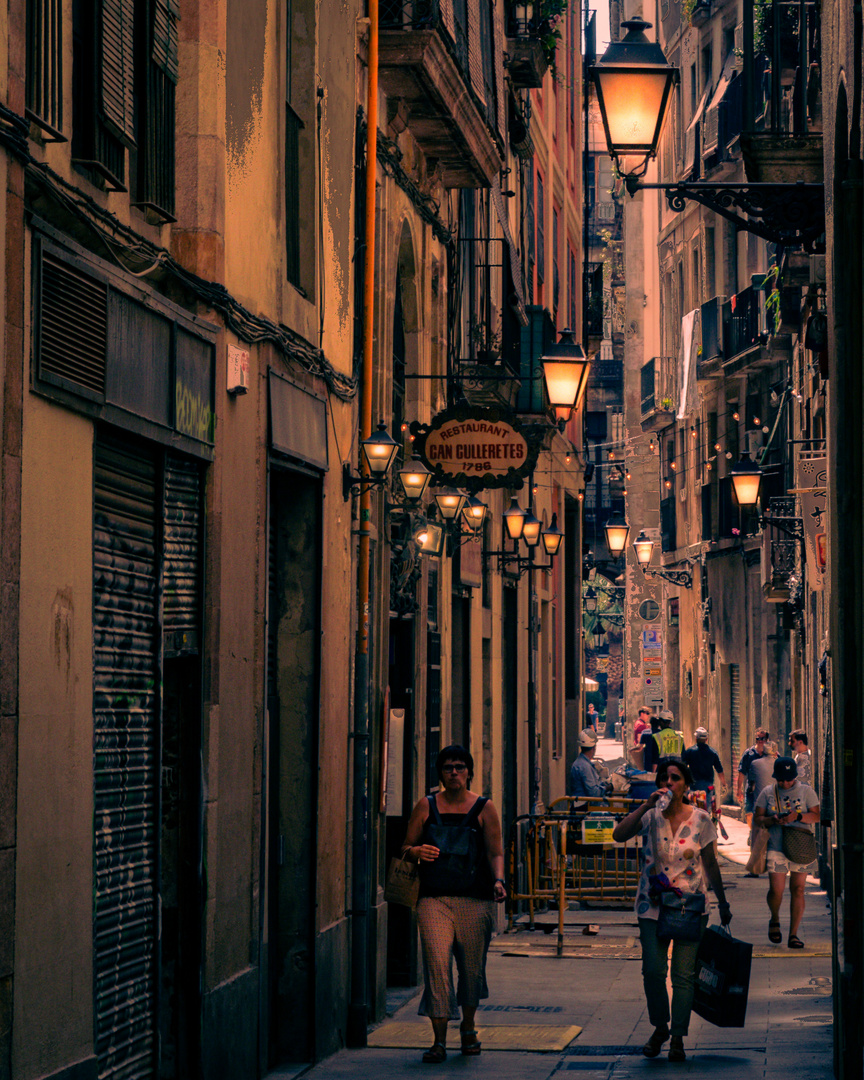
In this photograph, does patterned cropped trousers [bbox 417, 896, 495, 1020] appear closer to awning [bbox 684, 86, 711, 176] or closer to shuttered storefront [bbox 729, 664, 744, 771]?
shuttered storefront [bbox 729, 664, 744, 771]

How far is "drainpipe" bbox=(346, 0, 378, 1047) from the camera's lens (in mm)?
11867

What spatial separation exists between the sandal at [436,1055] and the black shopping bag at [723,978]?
1.54 metres

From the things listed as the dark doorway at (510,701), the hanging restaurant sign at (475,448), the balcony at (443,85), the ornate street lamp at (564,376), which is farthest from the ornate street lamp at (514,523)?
the hanging restaurant sign at (475,448)

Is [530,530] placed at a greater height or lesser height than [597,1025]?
greater

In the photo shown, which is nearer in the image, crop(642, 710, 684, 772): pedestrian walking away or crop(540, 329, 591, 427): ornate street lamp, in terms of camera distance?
crop(540, 329, 591, 427): ornate street lamp

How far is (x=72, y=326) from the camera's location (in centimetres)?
661

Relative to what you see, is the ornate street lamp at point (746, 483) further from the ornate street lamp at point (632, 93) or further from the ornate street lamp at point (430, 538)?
the ornate street lamp at point (632, 93)

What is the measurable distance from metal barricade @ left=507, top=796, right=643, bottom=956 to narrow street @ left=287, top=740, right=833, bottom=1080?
0.55 metres

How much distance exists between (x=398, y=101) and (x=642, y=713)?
80.3 feet

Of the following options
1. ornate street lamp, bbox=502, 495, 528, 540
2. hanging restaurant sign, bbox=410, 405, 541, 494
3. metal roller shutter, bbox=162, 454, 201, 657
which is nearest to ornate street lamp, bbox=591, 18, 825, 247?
metal roller shutter, bbox=162, 454, 201, 657

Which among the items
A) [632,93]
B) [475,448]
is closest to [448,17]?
[475,448]

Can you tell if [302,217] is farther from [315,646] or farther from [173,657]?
[173,657]

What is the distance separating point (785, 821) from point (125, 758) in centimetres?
1001

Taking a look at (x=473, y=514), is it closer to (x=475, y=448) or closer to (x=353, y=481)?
(x=475, y=448)
